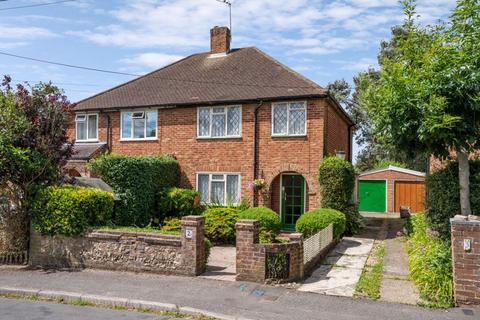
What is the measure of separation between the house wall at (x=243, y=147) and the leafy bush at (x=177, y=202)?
1368 mm

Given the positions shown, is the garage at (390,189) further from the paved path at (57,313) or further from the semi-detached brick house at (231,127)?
the paved path at (57,313)

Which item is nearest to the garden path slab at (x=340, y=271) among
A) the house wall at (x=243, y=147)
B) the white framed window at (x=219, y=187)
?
the house wall at (x=243, y=147)

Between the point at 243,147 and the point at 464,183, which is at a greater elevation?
the point at 243,147

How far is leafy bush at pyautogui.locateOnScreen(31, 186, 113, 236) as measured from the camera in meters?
9.91

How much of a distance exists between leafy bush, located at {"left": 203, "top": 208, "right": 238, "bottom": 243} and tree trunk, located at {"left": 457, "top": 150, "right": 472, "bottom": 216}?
6.68 metres

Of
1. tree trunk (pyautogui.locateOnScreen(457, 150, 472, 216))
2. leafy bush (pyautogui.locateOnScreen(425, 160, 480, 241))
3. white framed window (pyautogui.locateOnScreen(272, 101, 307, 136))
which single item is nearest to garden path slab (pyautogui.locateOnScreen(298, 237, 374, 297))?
leafy bush (pyautogui.locateOnScreen(425, 160, 480, 241))

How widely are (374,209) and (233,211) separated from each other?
1770 cm

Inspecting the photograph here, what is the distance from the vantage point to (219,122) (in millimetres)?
17016

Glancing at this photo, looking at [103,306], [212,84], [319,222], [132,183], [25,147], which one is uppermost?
[212,84]

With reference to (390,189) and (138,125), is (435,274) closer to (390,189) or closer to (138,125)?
(138,125)

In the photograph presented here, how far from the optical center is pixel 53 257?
10117mm

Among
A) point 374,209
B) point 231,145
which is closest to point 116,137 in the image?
point 231,145

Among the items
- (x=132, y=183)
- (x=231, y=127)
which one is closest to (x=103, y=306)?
(x=132, y=183)

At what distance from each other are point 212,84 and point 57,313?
506 inches
